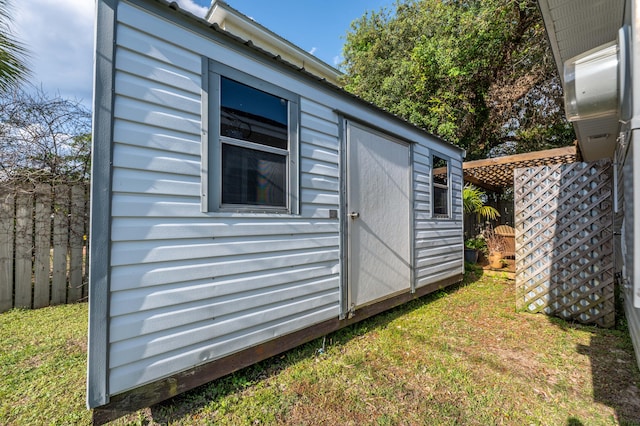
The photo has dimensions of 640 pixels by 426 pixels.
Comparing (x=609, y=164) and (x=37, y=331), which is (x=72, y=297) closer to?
(x=37, y=331)

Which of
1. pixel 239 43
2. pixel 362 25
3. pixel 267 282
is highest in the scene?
pixel 362 25

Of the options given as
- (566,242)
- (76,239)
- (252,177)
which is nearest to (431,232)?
(566,242)

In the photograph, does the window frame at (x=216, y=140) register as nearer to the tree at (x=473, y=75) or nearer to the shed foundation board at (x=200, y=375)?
the shed foundation board at (x=200, y=375)

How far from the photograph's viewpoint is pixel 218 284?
2.22 m

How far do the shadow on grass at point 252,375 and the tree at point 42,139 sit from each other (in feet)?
12.0

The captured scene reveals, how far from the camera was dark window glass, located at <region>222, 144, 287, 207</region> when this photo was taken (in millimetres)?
2326

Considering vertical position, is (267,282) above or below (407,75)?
below

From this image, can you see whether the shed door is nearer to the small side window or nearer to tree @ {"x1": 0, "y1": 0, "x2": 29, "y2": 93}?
A: the small side window

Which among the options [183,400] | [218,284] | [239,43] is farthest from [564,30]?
[183,400]

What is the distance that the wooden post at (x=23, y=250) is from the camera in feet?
11.8

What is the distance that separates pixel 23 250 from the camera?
3.64 metres

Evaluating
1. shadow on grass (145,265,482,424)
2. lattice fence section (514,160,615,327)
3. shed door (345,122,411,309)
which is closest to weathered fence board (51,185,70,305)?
shadow on grass (145,265,482,424)

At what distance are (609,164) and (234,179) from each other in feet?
14.8

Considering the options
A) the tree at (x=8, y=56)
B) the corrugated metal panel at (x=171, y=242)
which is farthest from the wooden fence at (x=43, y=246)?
the corrugated metal panel at (x=171, y=242)
